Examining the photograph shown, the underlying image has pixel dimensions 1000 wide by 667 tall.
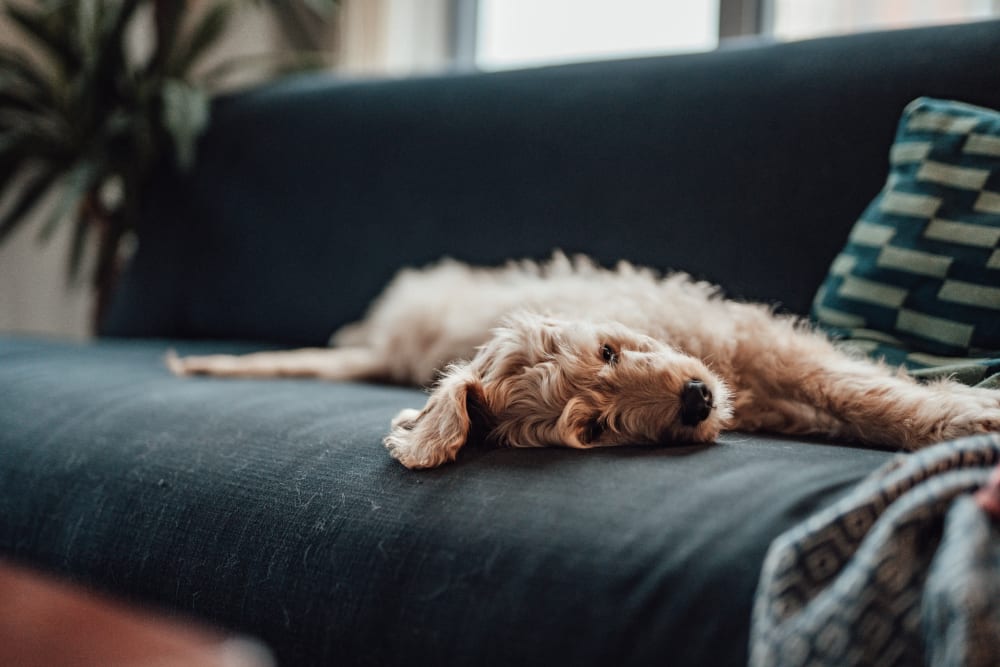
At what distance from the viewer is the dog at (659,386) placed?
1.15 meters

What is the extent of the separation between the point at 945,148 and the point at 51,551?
1475 millimetres

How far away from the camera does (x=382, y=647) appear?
3.06 ft

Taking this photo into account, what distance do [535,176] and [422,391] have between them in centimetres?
64

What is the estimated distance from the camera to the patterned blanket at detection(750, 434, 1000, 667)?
673 millimetres

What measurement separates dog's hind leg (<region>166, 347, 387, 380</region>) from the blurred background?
956 millimetres

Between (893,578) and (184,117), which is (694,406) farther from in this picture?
(184,117)

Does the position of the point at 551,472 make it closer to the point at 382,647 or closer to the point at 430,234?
the point at 382,647

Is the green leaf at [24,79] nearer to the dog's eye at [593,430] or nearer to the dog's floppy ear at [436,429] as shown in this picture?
the dog's floppy ear at [436,429]

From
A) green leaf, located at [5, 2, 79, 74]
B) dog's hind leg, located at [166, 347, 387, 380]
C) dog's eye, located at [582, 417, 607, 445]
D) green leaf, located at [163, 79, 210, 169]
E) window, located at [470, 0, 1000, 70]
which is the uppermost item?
window, located at [470, 0, 1000, 70]

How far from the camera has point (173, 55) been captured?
309cm

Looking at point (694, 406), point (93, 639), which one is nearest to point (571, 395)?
point (694, 406)

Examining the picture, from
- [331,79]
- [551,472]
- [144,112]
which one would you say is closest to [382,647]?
[551,472]

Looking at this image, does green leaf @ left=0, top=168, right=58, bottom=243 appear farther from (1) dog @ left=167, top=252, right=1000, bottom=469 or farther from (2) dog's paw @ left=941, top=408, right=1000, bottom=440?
(2) dog's paw @ left=941, top=408, right=1000, bottom=440

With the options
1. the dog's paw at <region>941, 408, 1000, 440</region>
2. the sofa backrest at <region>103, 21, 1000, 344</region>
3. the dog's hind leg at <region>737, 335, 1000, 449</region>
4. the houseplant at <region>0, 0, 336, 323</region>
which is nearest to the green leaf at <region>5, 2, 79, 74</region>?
the houseplant at <region>0, 0, 336, 323</region>
